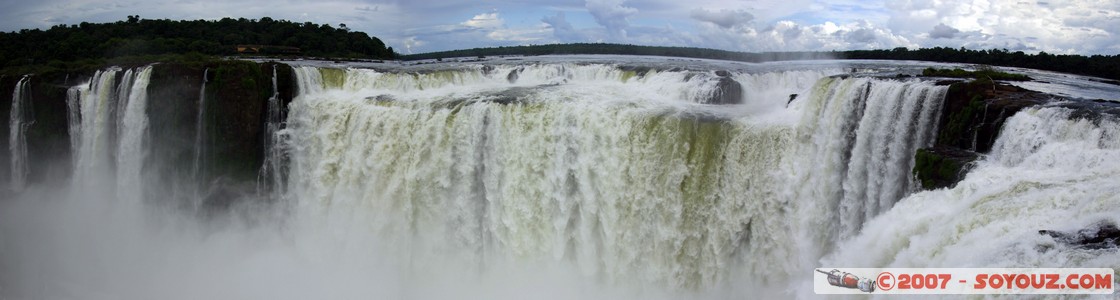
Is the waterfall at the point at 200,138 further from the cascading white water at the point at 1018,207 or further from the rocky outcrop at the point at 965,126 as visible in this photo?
the rocky outcrop at the point at 965,126

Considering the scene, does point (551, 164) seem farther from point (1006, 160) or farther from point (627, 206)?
point (1006, 160)

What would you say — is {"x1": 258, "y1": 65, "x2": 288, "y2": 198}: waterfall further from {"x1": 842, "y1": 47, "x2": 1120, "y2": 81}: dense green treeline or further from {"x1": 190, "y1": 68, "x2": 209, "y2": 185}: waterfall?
{"x1": 842, "y1": 47, "x2": 1120, "y2": 81}: dense green treeline

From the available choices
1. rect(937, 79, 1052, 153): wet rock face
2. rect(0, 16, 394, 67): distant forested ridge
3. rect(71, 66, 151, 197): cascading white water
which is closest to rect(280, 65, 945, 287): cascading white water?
rect(937, 79, 1052, 153): wet rock face

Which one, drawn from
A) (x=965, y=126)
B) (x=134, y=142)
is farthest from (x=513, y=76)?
(x=965, y=126)

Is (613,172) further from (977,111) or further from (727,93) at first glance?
(977,111)

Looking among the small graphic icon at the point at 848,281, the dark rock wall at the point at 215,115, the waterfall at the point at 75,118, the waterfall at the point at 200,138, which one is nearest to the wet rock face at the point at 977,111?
the small graphic icon at the point at 848,281
